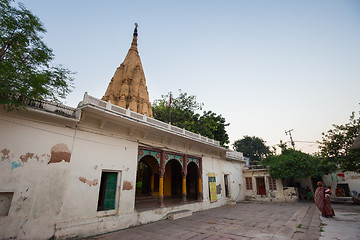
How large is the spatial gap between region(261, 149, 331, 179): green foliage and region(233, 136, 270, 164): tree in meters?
32.7

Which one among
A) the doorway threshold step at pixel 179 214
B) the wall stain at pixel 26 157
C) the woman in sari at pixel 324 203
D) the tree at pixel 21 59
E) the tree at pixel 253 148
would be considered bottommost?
the doorway threshold step at pixel 179 214

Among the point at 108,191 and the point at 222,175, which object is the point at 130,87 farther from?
the point at 108,191

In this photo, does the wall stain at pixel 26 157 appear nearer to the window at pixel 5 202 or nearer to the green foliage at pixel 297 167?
the window at pixel 5 202

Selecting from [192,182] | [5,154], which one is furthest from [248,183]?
[5,154]

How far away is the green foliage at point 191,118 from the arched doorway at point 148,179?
8262 mm

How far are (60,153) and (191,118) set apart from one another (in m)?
18.6

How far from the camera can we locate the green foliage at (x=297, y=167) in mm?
15484

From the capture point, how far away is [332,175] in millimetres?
18016

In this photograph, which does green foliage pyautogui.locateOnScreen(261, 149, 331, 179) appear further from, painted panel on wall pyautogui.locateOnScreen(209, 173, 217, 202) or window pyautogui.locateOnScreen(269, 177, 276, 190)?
painted panel on wall pyautogui.locateOnScreen(209, 173, 217, 202)

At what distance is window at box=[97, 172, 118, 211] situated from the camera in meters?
7.33

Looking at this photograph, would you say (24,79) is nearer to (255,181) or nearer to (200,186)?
(200,186)

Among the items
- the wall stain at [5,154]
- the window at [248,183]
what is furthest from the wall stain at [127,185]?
the window at [248,183]

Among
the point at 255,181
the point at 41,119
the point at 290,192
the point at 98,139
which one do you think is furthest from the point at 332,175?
the point at 41,119

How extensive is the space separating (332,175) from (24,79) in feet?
82.4
